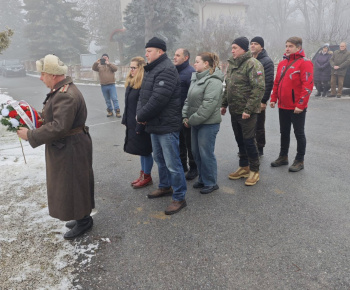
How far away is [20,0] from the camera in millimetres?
48594

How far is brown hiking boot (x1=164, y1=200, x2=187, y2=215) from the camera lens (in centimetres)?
357

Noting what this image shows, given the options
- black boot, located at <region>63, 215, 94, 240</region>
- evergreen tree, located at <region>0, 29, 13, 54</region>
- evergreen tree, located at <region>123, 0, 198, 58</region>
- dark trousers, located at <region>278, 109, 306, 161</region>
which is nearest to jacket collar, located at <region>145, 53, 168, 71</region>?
black boot, located at <region>63, 215, 94, 240</region>

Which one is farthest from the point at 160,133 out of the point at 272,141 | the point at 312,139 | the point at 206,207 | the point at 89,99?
the point at 89,99

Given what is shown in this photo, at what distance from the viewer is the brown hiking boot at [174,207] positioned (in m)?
3.57

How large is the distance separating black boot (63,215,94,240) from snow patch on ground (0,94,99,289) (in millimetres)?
71

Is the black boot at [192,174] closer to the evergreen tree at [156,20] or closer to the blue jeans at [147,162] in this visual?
the blue jeans at [147,162]

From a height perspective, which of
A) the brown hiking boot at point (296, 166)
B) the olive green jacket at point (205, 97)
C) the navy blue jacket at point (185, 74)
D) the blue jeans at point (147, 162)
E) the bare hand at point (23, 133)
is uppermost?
the navy blue jacket at point (185, 74)

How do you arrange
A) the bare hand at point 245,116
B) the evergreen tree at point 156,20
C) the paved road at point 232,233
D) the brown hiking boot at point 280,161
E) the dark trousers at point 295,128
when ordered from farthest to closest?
1. the evergreen tree at point 156,20
2. the brown hiking boot at point 280,161
3. the dark trousers at point 295,128
4. the bare hand at point 245,116
5. the paved road at point 232,233

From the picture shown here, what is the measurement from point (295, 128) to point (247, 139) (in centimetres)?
92

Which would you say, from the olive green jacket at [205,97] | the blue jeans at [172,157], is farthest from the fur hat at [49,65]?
the olive green jacket at [205,97]

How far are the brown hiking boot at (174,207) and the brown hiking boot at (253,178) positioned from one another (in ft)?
3.56

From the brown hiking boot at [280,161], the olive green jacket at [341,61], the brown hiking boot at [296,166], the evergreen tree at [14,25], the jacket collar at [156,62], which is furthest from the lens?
the evergreen tree at [14,25]

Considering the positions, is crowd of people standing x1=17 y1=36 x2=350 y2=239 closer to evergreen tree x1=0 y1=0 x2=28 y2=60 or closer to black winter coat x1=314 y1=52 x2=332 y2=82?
black winter coat x1=314 y1=52 x2=332 y2=82

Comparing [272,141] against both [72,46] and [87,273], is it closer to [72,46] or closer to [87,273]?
[87,273]
